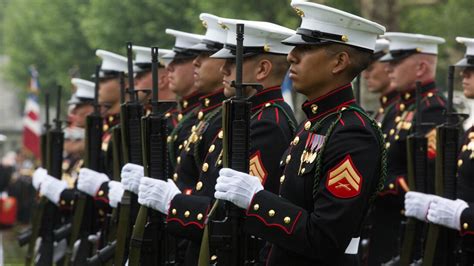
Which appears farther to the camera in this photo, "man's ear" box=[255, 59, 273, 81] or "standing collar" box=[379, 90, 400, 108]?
"standing collar" box=[379, 90, 400, 108]

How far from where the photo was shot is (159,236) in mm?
6723

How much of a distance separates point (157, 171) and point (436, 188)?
182cm

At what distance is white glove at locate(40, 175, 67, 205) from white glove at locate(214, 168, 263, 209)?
525cm

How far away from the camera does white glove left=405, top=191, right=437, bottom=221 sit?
24.6 ft

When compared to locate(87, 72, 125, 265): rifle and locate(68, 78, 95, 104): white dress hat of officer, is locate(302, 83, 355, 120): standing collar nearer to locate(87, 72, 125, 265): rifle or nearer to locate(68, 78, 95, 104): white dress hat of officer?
locate(87, 72, 125, 265): rifle

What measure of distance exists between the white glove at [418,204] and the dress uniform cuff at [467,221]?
1.83ft

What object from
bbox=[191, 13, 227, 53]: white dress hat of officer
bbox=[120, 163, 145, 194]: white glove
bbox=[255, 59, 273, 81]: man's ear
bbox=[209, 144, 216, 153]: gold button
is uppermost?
bbox=[191, 13, 227, 53]: white dress hat of officer

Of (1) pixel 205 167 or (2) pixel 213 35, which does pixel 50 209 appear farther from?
(1) pixel 205 167

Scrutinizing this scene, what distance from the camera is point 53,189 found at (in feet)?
34.2

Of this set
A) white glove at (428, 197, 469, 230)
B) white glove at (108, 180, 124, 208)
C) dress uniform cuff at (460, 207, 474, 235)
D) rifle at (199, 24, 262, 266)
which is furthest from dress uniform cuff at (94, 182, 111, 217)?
rifle at (199, 24, 262, 266)

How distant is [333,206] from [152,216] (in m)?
1.93

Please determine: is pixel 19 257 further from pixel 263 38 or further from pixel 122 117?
pixel 263 38

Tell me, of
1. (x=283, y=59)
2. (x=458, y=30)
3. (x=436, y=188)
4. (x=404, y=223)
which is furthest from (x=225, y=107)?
(x=458, y=30)

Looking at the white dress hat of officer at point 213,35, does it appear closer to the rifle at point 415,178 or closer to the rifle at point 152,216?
the rifle at point 152,216
